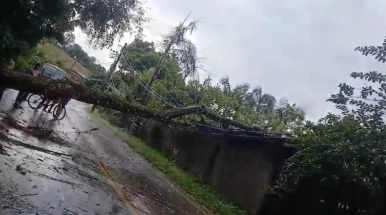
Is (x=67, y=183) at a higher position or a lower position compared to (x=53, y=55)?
lower

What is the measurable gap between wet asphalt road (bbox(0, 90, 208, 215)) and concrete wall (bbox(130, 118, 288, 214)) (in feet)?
8.53

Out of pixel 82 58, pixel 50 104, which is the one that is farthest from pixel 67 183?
pixel 82 58

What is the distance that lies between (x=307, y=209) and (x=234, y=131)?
5854 mm

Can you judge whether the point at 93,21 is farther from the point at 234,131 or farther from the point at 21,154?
the point at 21,154

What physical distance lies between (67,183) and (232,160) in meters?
9.73

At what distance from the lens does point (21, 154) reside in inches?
350

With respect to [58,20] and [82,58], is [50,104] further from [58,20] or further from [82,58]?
[82,58]

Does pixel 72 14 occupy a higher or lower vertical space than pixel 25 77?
higher

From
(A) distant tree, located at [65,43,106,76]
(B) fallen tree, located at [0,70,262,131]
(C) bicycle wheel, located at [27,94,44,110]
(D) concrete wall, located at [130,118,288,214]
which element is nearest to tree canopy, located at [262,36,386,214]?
(D) concrete wall, located at [130,118,288,214]

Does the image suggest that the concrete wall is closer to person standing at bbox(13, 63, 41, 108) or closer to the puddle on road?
the puddle on road

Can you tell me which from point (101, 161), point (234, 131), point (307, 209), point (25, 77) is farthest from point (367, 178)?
point (234, 131)

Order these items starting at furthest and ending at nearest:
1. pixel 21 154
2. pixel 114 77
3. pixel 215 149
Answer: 1. pixel 114 77
2. pixel 215 149
3. pixel 21 154

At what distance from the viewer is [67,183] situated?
822 cm

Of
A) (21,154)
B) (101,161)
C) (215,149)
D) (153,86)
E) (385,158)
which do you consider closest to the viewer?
(385,158)
